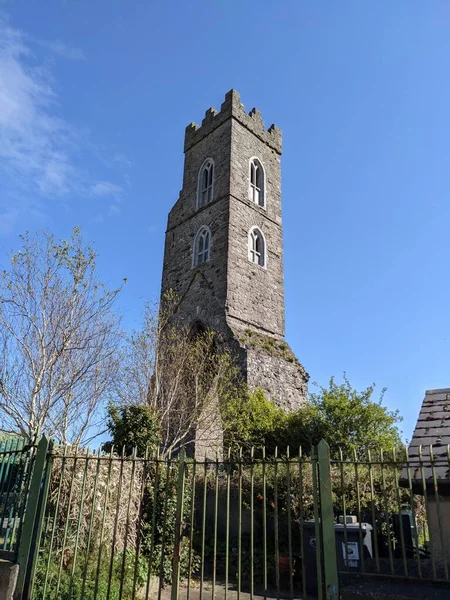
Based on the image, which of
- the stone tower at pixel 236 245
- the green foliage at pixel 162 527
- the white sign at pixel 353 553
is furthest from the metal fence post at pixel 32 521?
the stone tower at pixel 236 245

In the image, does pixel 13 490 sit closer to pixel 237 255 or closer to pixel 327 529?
pixel 327 529

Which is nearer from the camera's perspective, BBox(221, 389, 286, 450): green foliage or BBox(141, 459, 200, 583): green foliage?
BBox(141, 459, 200, 583): green foliage

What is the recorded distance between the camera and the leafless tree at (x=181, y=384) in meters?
14.3

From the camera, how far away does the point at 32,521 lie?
5535 millimetres

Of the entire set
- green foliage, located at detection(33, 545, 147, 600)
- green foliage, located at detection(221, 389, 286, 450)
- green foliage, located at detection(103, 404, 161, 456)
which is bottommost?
green foliage, located at detection(33, 545, 147, 600)

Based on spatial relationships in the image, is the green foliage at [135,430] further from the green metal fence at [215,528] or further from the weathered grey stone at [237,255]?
the weathered grey stone at [237,255]

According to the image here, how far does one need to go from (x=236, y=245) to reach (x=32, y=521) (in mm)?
16168

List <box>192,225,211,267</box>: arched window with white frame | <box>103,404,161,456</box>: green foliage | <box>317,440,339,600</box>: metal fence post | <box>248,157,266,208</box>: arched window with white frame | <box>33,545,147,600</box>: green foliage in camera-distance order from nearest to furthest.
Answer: <box>317,440,339,600</box>: metal fence post, <box>33,545,147,600</box>: green foliage, <box>103,404,161,456</box>: green foliage, <box>192,225,211,267</box>: arched window with white frame, <box>248,157,266,208</box>: arched window with white frame

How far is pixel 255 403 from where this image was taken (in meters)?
16.0

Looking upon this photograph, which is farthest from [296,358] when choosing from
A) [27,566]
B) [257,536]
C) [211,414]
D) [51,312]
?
[27,566]

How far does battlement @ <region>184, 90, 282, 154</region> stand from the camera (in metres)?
23.6

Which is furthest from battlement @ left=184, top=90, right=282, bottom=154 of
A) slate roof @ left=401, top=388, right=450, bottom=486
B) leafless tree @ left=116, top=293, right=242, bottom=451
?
slate roof @ left=401, top=388, right=450, bottom=486

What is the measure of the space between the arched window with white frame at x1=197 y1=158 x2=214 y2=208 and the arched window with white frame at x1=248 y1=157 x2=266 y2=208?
2.05 meters

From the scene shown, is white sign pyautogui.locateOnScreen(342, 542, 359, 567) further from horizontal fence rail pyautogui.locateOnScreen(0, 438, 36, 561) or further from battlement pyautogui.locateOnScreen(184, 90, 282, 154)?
battlement pyautogui.locateOnScreen(184, 90, 282, 154)
